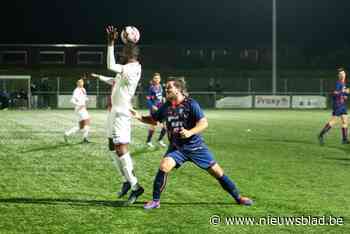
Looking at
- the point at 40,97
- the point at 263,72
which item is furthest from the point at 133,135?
the point at 263,72

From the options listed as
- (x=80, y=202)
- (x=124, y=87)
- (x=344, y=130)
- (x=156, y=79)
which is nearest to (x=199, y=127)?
(x=124, y=87)

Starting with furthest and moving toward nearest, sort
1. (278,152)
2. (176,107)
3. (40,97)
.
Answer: (40,97), (278,152), (176,107)

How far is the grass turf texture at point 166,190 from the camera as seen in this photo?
21.5 ft

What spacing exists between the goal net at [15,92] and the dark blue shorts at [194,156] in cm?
3448

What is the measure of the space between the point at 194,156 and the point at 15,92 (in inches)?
1426

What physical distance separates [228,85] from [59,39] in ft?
77.9

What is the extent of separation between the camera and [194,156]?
293 inches

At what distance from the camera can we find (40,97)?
139 ft

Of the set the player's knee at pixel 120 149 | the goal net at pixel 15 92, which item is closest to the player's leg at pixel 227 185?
the player's knee at pixel 120 149

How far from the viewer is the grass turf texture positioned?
6.57 meters

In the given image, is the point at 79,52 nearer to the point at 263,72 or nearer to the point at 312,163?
the point at 263,72

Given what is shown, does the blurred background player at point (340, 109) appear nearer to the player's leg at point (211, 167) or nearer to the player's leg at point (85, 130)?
the player's leg at point (85, 130)

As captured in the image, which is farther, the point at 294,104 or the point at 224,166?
the point at 294,104

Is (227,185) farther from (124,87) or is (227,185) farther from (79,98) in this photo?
(79,98)
